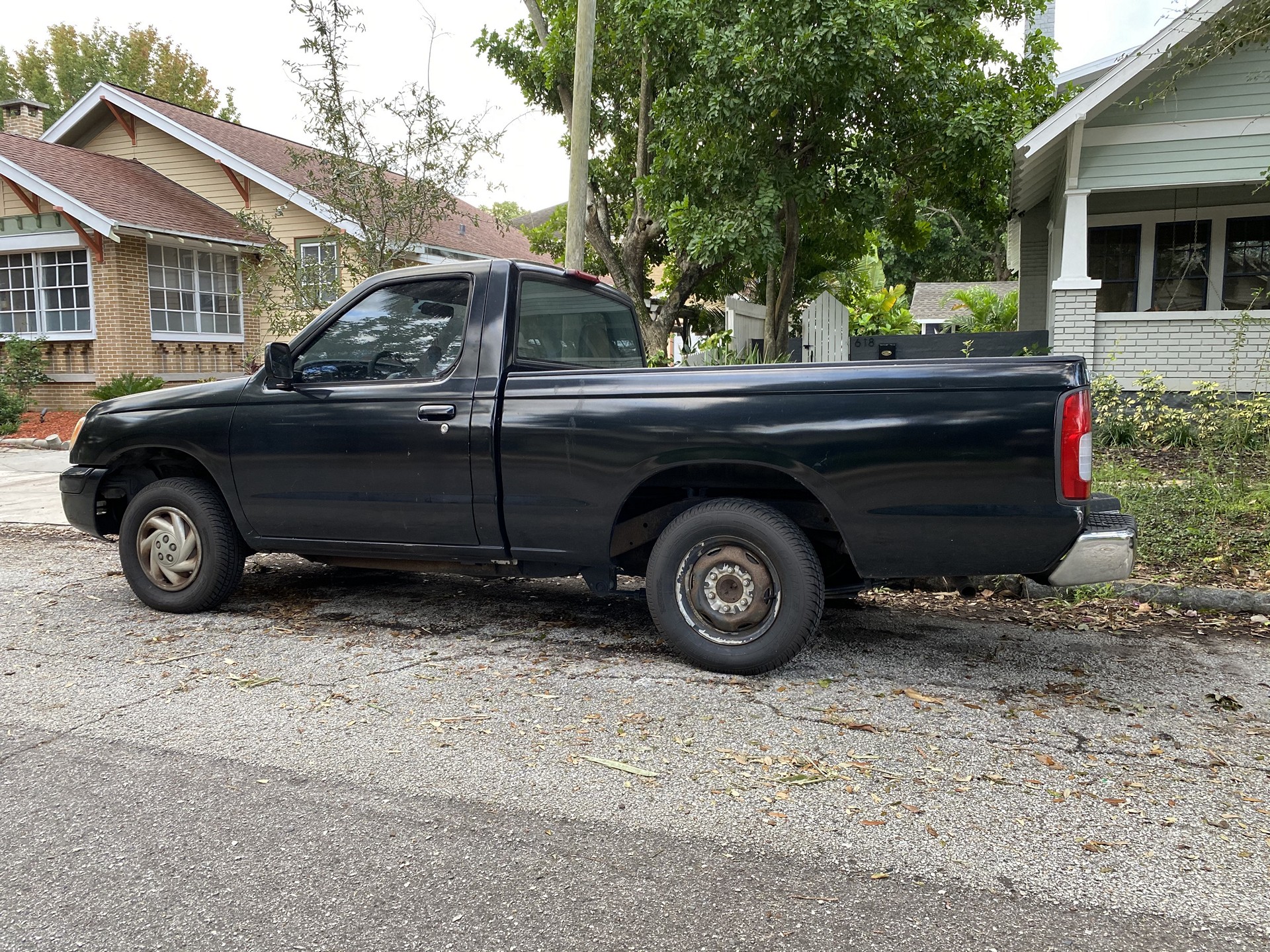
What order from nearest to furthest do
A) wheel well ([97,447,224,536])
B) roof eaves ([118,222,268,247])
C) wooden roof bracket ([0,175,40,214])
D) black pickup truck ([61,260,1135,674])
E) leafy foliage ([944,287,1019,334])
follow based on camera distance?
1. black pickup truck ([61,260,1135,674])
2. wheel well ([97,447,224,536])
3. roof eaves ([118,222,268,247])
4. wooden roof bracket ([0,175,40,214])
5. leafy foliage ([944,287,1019,334])

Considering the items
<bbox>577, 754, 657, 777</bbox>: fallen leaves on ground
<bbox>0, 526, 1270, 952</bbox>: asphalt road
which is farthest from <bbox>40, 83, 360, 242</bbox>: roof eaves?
<bbox>577, 754, 657, 777</bbox>: fallen leaves on ground

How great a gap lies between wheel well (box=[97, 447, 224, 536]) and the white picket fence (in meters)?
10.9

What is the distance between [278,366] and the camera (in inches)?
212

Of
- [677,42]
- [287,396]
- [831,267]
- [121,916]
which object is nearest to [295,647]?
[287,396]

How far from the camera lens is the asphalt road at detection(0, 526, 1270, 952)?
264cm

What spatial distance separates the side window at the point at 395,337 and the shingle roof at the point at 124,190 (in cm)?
1309

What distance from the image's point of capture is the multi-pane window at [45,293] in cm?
1819

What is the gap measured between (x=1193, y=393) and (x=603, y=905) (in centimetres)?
998

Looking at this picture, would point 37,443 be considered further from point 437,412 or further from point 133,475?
point 437,412

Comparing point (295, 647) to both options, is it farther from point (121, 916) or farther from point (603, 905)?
point (603, 905)

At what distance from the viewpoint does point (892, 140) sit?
13.7 m

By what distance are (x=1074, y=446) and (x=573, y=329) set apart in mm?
2781

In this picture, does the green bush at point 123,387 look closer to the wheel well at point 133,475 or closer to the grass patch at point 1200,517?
the wheel well at point 133,475

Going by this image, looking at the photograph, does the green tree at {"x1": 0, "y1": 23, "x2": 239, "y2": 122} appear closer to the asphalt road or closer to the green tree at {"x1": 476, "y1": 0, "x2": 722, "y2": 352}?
the green tree at {"x1": 476, "y1": 0, "x2": 722, "y2": 352}
